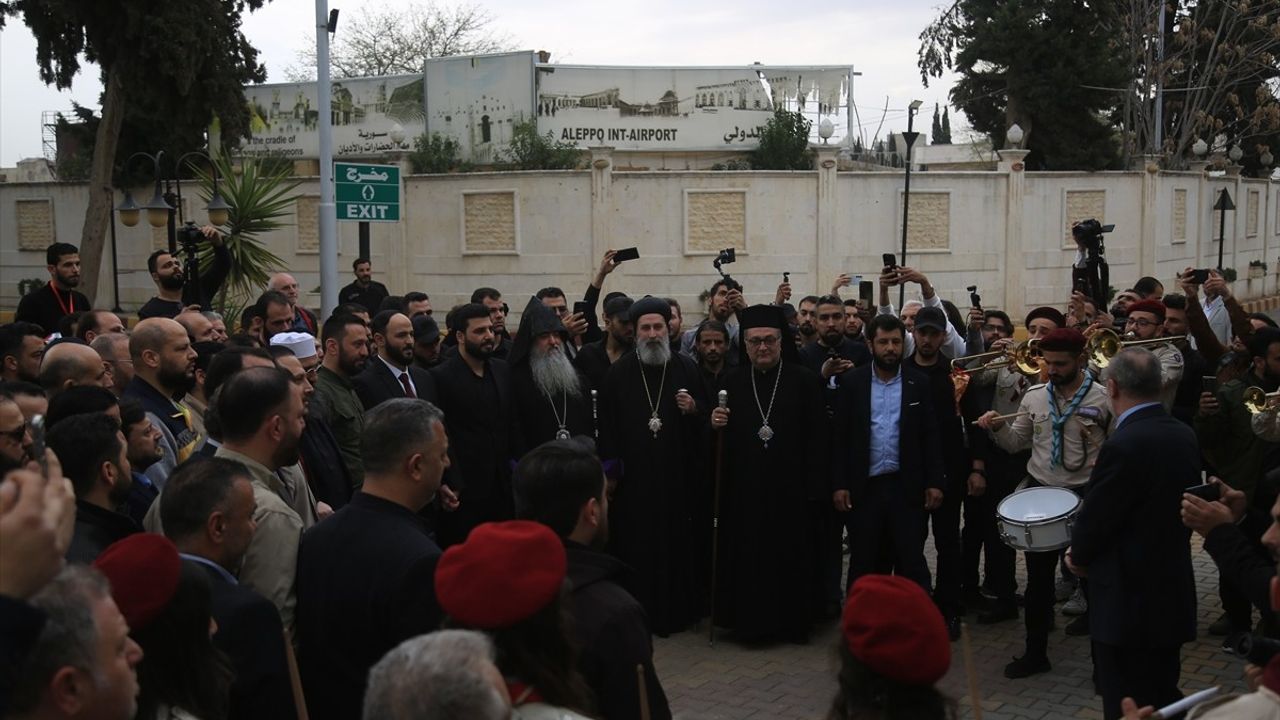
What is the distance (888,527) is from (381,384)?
3420 mm

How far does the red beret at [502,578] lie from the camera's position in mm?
2709

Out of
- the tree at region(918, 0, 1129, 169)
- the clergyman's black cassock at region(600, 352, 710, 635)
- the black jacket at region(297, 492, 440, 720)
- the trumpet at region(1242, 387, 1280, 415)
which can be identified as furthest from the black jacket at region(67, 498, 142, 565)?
the tree at region(918, 0, 1129, 169)

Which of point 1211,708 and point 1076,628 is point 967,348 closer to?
point 1076,628

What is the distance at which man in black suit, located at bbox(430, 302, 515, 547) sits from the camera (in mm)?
7703

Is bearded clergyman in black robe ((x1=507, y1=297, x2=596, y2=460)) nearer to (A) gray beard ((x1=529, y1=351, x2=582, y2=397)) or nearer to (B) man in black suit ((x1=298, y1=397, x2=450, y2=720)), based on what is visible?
(A) gray beard ((x1=529, y1=351, x2=582, y2=397))

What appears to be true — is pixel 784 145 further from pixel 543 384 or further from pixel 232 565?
pixel 232 565

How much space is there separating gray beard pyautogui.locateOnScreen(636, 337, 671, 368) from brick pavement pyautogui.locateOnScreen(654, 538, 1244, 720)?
193cm

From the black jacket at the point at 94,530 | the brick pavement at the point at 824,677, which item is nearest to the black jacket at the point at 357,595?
the black jacket at the point at 94,530

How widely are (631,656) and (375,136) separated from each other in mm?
30727

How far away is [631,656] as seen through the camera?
10.6 feet

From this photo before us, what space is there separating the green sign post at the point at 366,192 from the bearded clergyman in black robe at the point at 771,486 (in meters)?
6.51

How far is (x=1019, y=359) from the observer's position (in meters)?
8.04

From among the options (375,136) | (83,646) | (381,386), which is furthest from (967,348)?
(375,136)

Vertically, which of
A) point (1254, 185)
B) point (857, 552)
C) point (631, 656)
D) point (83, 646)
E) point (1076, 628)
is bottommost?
point (1076, 628)
